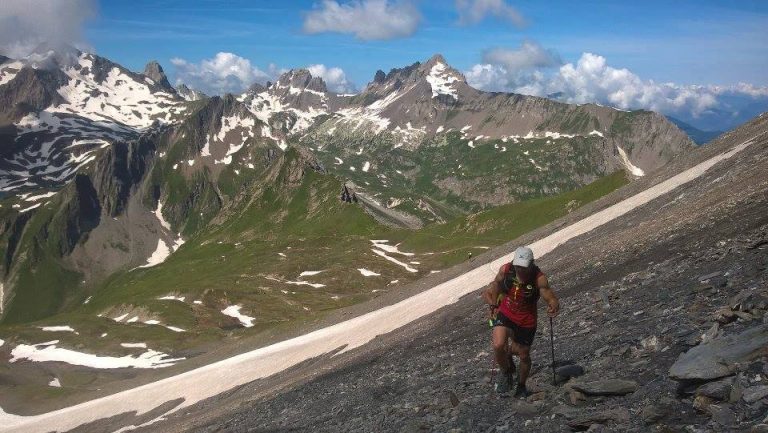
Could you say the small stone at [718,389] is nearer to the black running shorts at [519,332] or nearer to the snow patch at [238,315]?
the black running shorts at [519,332]

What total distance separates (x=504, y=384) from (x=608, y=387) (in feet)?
12.5

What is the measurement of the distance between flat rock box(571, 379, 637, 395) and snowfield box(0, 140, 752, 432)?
39988 mm

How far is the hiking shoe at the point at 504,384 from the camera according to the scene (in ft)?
56.9

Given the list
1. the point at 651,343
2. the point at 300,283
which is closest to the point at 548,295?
the point at 651,343

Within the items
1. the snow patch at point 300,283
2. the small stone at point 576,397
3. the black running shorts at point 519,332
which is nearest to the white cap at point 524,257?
the black running shorts at point 519,332

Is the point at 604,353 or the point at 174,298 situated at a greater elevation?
the point at 174,298

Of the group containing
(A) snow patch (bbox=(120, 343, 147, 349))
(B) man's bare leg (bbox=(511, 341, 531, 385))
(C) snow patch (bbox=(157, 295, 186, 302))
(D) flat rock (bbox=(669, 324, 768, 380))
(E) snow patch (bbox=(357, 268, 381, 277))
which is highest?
(C) snow patch (bbox=(157, 295, 186, 302))

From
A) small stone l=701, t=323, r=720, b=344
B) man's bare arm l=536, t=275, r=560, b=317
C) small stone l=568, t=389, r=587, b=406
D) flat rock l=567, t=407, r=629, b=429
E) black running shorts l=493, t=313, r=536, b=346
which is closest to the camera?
flat rock l=567, t=407, r=629, b=429

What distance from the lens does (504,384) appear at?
17406 millimetres

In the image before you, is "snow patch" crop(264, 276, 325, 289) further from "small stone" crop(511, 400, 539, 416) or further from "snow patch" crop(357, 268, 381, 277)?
"small stone" crop(511, 400, 539, 416)

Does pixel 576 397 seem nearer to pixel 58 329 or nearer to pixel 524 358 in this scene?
pixel 524 358

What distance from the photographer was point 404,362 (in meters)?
30.9

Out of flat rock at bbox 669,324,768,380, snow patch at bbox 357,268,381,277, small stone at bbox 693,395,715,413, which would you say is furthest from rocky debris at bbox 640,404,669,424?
snow patch at bbox 357,268,381,277

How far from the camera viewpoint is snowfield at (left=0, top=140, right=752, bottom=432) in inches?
2346
